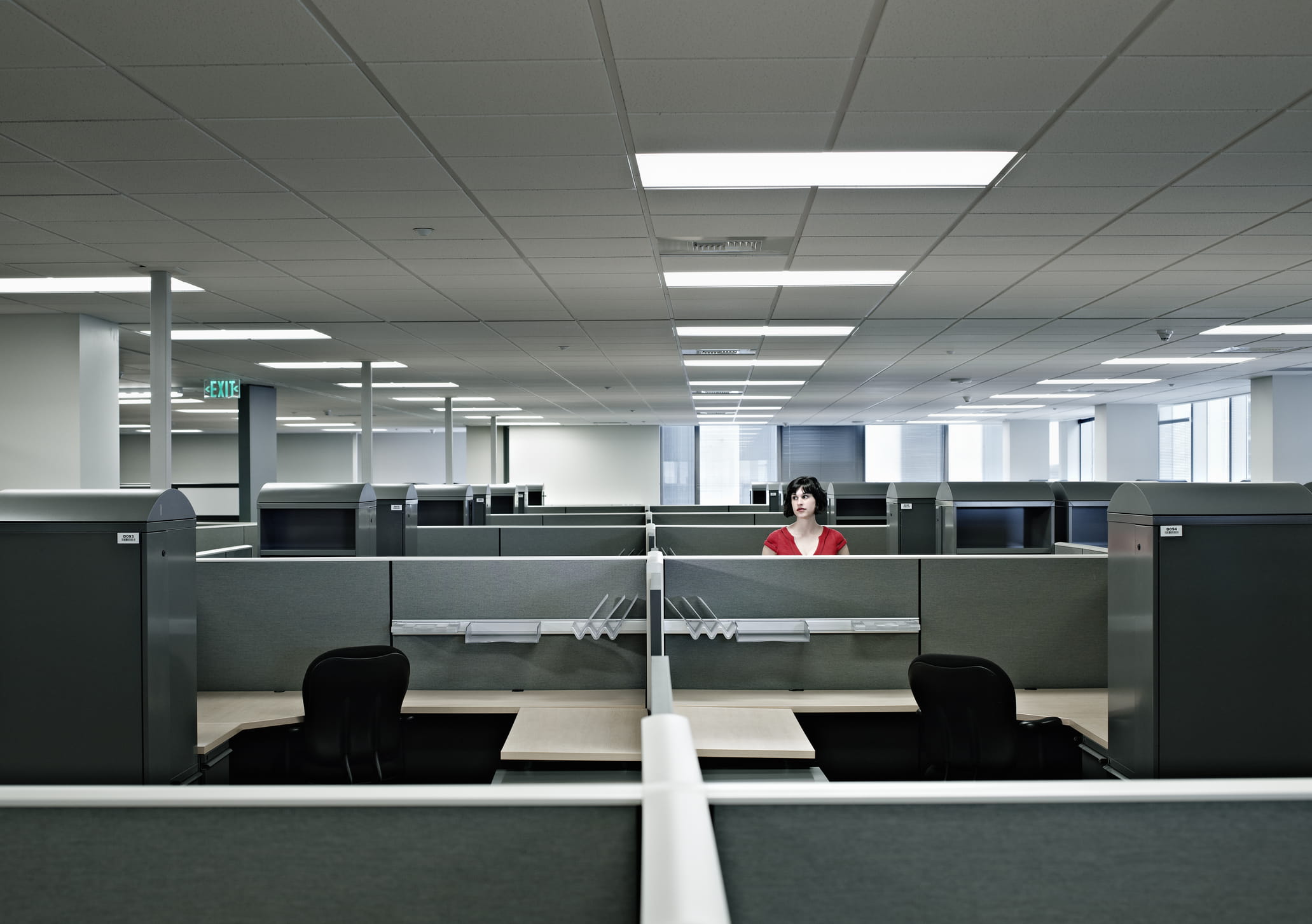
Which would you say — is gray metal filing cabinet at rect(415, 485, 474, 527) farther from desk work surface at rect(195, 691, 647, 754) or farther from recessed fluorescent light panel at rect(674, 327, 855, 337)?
desk work surface at rect(195, 691, 647, 754)

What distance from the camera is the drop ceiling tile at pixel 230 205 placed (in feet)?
11.0

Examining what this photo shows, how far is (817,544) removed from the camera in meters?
4.34

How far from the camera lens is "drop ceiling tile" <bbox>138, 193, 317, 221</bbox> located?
131 inches

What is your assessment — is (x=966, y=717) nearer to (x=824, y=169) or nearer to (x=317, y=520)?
(x=824, y=169)

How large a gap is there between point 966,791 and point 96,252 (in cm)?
455

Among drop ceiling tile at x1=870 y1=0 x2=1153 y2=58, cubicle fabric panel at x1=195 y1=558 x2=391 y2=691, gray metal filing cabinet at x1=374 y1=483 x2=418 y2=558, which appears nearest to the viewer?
drop ceiling tile at x1=870 y1=0 x2=1153 y2=58

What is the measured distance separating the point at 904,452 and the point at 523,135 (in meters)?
16.9

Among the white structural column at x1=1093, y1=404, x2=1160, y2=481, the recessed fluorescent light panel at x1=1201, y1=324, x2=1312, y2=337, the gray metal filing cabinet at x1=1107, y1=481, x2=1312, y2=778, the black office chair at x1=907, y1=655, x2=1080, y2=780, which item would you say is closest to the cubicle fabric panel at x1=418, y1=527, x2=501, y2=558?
the black office chair at x1=907, y1=655, x2=1080, y2=780

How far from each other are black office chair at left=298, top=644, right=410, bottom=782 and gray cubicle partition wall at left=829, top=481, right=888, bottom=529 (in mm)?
4625

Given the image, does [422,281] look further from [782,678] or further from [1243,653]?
[1243,653]

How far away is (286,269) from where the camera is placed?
181 inches

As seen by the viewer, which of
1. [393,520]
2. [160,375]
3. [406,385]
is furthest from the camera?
[406,385]

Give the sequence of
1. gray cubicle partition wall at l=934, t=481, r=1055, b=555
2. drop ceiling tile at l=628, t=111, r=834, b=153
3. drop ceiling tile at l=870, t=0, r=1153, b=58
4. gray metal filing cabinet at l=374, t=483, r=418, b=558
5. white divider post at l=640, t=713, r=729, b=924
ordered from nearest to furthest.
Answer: white divider post at l=640, t=713, r=729, b=924 → drop ceiling tile at l=870, t=0, r=1153, b=58 → drop ceiling tile at l=628, t=111, r=834, b=153 → gray cubicle partition wall at l=934, t=481, r=1055, b=555 → gray metal filing cabinet at l=374, t=483, r=418, b=558

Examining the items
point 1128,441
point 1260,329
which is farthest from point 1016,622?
point 1128,441
